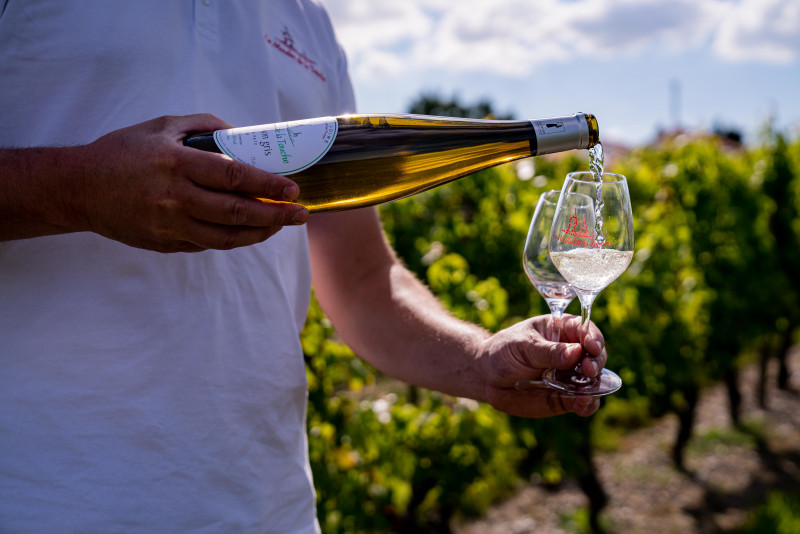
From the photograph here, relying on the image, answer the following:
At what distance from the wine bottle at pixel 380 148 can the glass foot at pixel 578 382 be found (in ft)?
1.66

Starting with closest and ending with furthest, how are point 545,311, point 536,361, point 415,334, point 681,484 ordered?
1. point 536,361
2. point 415,334
3. point 545,311
4. point 681,484

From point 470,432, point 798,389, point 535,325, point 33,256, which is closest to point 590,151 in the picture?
point 535,325

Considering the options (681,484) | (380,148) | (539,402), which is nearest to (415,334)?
(539,402)

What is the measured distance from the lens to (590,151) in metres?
1.45

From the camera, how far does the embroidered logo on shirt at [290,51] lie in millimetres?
1580

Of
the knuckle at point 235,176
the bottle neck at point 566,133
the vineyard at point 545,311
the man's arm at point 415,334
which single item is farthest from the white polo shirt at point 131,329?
the vineyard at point 545,311

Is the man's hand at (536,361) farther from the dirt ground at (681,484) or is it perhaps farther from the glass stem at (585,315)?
the dirt ground at (681,484)

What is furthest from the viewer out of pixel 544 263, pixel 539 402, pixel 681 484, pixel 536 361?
pixel 681 484

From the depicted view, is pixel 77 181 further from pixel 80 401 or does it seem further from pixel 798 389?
pixel 798 389

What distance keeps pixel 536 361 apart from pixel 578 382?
141 millimetres

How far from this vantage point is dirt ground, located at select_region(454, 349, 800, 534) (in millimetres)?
5004

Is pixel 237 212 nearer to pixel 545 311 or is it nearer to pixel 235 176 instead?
pixel 235 176

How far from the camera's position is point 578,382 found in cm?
149

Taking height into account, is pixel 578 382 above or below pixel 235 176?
below
